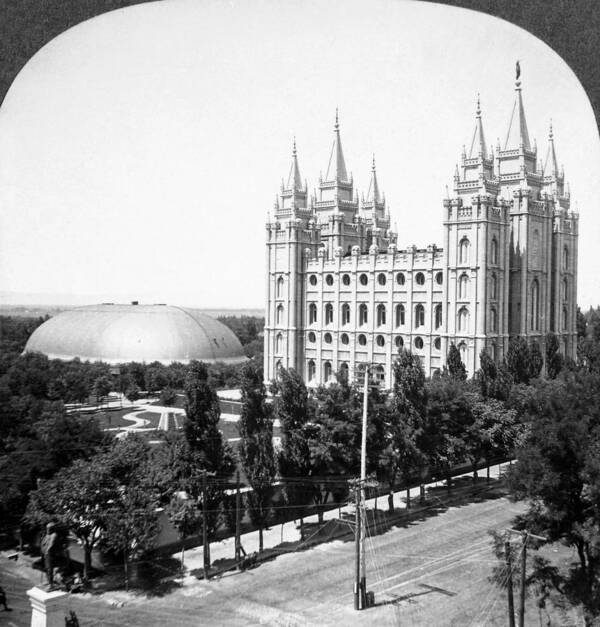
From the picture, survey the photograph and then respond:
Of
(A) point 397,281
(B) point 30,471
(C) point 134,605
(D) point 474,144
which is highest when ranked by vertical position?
(D) point 474,144

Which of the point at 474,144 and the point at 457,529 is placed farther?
the point at 474,144

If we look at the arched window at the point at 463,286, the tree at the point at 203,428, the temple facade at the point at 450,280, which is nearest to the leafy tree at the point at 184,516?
the tree at the point at 203,428

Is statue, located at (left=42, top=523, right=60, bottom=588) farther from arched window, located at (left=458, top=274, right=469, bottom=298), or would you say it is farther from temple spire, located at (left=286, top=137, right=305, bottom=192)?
temple spire, located at (left=286, top=137, right=305, bottom=192)

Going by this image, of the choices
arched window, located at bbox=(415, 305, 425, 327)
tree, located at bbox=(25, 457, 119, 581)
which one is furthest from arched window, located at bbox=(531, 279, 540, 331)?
tree, located at bbox=(25, 457, 119, 581)

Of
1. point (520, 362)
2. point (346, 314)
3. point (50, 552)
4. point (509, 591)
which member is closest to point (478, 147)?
point (520, 362)

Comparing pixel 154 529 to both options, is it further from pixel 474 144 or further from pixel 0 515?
pixel 474 144

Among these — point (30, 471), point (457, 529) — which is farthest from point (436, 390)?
point (30, 471)

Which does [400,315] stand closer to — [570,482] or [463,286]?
[463,286]

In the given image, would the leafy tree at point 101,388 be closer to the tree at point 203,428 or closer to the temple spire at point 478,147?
the tree at point 203,428
